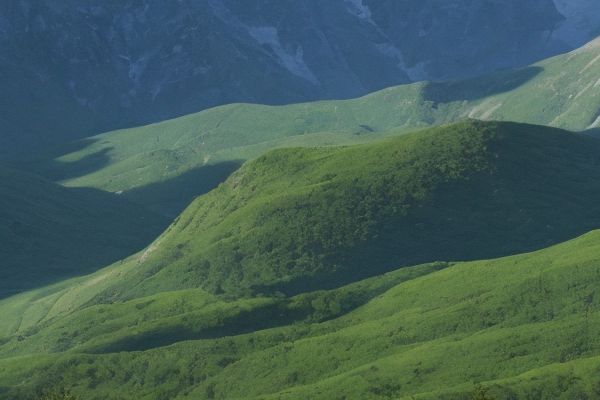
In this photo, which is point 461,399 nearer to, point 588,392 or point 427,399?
point 427,399

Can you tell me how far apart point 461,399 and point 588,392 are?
17.9 metres

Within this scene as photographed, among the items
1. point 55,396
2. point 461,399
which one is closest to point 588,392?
point 461,399

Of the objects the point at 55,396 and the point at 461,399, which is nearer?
the point at 55,396

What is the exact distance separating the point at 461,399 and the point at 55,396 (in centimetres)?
5771

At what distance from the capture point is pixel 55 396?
180 m

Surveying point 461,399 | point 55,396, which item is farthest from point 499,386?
point 55,396

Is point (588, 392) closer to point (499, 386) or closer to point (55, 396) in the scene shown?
point (499, 386)

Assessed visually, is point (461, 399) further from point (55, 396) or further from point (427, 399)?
point (55, 396)

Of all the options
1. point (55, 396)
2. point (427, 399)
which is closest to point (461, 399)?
point (427, 399)

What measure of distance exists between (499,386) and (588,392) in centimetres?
1283

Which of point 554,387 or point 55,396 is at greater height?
point 55,396

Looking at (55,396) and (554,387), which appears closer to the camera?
(55,396)

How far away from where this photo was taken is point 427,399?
199375 millimetres

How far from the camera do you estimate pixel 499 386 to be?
199 metres
